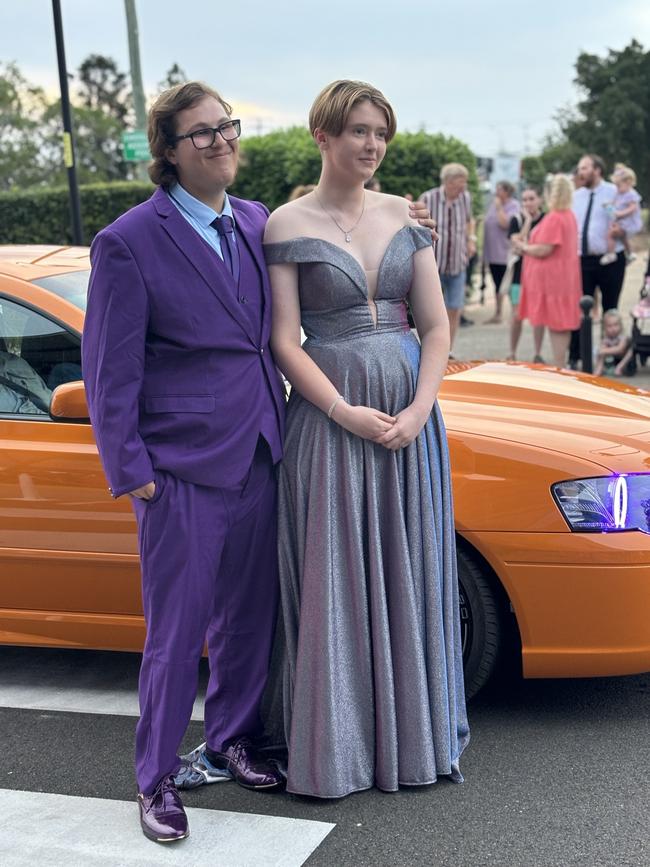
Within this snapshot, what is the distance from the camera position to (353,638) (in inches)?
122

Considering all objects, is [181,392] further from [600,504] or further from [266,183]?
[266,183]

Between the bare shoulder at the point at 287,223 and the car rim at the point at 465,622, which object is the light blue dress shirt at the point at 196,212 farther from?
the car rim at the point at 465,622

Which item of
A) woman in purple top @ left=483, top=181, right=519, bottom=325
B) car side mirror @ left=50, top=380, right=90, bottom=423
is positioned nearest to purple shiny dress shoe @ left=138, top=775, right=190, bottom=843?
car side mirror @ left=50, top=380, right=90, bottom=423

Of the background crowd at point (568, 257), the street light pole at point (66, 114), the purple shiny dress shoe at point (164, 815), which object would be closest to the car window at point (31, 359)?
the purple shiny dress shoe at point (164, 815)

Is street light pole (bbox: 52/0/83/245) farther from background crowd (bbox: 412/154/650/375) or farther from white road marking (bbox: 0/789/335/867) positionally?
white road marking (bbox: 0/789/335/867)

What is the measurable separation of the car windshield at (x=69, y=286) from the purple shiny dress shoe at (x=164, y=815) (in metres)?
1.68

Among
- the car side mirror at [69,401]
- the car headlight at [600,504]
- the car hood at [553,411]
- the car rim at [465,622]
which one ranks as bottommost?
the car rim at [465,622]

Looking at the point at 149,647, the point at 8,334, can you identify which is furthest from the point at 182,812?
the point at 8,334

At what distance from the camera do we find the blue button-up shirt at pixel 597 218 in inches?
404

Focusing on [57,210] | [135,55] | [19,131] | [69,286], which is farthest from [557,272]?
[19,131]

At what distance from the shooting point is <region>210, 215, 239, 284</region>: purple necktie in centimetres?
295

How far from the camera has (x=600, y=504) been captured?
133 inches

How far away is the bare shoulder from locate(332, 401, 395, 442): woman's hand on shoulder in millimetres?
485

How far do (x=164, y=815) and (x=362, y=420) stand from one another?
1162 mm
